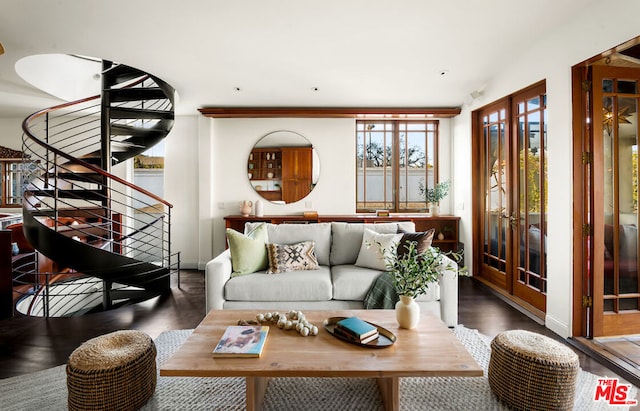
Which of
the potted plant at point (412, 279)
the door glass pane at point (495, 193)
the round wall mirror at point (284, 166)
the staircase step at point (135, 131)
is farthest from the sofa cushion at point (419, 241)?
the staircase step at point (135, 131)

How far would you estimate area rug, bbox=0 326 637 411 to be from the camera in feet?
5.85

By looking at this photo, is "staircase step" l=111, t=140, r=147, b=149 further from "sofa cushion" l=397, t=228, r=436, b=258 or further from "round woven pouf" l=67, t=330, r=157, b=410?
"sofa cushion" l=397, t=228, r=436, b=258

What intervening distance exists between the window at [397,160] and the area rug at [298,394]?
3.33 metres

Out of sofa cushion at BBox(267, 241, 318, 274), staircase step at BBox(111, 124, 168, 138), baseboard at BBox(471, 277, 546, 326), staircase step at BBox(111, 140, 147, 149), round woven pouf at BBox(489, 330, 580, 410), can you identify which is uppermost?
staircase step at BBox(111, 124, 168, 138)

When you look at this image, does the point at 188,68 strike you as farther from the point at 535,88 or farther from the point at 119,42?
the point at 535,88

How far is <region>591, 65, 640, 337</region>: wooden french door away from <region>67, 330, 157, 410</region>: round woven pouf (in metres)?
3.24

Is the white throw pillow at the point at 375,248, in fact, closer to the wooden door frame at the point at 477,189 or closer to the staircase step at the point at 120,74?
the wooden door frame at the point at 477,189

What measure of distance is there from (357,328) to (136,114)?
3.84 m

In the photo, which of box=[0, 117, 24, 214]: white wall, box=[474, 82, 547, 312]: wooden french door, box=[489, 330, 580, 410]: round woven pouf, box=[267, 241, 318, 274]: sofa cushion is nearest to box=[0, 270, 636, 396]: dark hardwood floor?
box=[474, 82, 547, 312]: wooden french door

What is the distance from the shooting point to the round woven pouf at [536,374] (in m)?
1.63

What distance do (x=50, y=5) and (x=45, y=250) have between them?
2321 mm

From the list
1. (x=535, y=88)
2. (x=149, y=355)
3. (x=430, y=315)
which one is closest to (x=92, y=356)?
(x=149, y=355)

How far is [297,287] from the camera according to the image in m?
2.76

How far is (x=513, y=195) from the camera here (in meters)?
3.58
